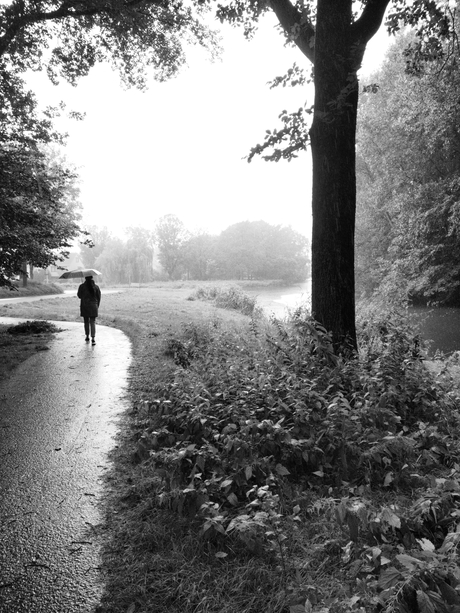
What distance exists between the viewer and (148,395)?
575cm

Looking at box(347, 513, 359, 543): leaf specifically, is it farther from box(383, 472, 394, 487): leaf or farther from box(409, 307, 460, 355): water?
box(409, 307, 460, 355): water

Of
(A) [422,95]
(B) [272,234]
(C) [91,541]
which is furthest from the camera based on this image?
(B) [272,234]

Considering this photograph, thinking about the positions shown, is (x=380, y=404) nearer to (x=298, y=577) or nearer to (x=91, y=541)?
(x=298, y=577)

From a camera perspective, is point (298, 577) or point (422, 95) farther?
point (422, 95)

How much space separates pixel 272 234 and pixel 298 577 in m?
82.9

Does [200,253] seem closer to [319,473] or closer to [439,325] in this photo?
[439,325]

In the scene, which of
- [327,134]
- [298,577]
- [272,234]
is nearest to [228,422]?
[298,577]

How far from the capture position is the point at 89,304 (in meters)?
10.5

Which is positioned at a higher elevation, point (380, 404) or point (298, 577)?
point (380, 404)

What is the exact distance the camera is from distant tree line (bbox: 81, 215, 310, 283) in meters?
75.1

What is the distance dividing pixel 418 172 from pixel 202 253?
62.0 m

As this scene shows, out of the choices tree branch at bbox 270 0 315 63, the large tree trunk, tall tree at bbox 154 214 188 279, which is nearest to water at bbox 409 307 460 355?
the large tree trunk

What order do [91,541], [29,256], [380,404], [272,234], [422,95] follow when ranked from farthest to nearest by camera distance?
[272,234] < [422,95] < [29,256] < [380,404] < [91,541]

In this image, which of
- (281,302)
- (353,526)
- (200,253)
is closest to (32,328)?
(353,526)
